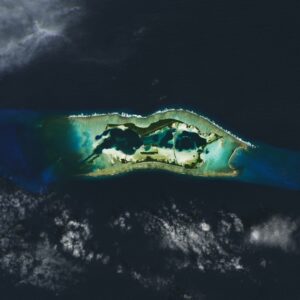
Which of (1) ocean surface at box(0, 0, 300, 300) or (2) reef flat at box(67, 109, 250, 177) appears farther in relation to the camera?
(2) reef flat at box(67, 109, 250, 177)

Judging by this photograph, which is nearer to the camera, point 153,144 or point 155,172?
point 155,172

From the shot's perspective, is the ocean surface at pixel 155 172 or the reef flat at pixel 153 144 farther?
the reef flat at pixel 153 144

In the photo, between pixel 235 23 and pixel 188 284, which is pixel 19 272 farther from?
pixel 235 23

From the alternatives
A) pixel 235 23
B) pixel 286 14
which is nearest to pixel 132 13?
pixel 235 23

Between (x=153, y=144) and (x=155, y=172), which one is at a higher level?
(x=153, y=144)
